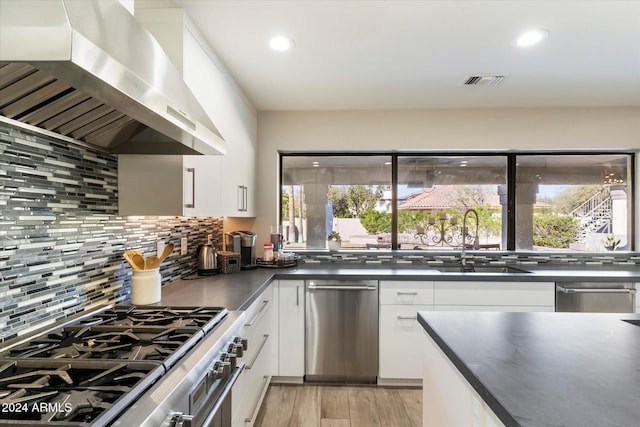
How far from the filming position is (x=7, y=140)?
1150 mm

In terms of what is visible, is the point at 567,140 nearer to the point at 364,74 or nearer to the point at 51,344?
the point at 364,74

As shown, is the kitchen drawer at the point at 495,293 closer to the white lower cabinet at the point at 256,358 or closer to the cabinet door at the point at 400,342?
the cabinet door at the point at 400,342

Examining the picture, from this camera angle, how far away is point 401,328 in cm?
267

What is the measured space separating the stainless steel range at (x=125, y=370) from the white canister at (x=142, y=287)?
4.5 inches

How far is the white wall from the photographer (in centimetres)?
319

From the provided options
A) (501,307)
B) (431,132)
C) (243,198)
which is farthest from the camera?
(431,132)

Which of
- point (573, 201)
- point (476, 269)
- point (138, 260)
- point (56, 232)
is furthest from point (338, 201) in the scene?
point (56, 232)

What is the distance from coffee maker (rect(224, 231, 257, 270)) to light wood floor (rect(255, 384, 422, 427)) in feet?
3.30

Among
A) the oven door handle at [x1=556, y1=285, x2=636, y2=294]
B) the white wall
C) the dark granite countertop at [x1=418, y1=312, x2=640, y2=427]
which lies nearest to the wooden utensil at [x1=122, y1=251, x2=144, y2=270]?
the dark granite countertop at [x1=418, y1=312, x2=640, y2=427]

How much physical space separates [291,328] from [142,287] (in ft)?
4.35

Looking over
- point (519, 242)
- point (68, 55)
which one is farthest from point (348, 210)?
point (68, 55)

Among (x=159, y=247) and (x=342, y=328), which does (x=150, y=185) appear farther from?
(x=342, y=328)

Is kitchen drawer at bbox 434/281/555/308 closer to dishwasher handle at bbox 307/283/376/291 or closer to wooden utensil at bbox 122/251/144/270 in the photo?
dishwasher handle at bbox 307/283/376/291

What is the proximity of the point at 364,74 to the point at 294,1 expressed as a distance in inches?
37.1
